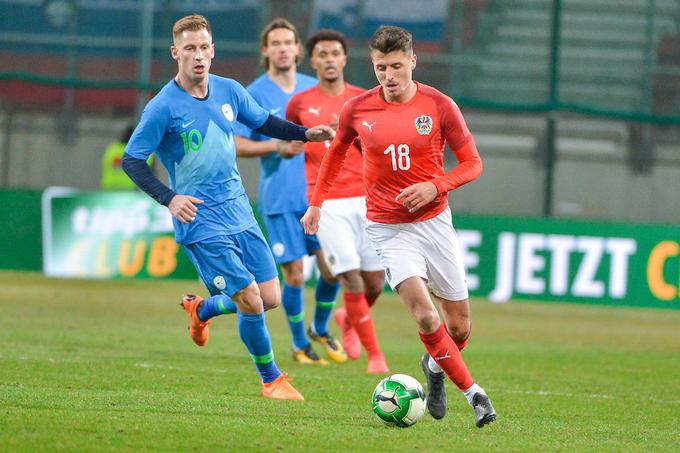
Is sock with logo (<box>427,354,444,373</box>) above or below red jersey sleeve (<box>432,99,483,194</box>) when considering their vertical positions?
below

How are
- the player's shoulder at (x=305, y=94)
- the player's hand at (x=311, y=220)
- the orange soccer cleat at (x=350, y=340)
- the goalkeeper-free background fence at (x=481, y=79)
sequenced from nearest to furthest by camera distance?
1. the player's hand at (x=311, y=220)
2. the player's shoulder at (x=305, y=94)
3. the orange soccer cleat at (x=350, y=340)
4. the goalkeeper-free background fence at (x=481, y=79)

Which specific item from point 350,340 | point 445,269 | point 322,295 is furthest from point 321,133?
point 350,340

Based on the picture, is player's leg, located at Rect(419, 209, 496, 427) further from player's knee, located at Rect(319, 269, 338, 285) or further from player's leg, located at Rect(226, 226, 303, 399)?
player's knee, located at Rect(319, 269, 338, 285)

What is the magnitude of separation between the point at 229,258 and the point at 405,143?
1285 millimetres

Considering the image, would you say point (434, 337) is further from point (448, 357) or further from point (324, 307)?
point (324, 307)

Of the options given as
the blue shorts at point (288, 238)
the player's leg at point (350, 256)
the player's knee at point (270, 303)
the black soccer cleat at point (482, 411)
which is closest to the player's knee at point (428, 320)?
the black soccer cleat at point (482, 411)

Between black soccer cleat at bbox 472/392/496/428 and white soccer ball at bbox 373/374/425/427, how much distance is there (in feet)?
0.98

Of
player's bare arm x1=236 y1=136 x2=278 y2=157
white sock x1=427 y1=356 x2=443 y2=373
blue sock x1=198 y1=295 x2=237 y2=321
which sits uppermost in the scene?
player's bare arm x1=236 y1=136 x2=278 y2=157

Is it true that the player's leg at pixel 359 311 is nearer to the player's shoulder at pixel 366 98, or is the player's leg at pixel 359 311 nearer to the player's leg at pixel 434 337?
the player's leg at pixel 434 337

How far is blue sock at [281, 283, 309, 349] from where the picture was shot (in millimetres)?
10180

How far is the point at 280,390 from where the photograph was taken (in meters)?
7.82

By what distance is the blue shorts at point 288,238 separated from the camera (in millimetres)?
10211

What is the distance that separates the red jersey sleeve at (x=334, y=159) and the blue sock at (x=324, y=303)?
306 cm

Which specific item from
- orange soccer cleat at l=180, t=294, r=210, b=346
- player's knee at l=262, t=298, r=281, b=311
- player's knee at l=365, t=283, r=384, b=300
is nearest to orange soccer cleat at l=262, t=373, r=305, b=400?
player's knee at l=262, t=298, r=281, b=311
